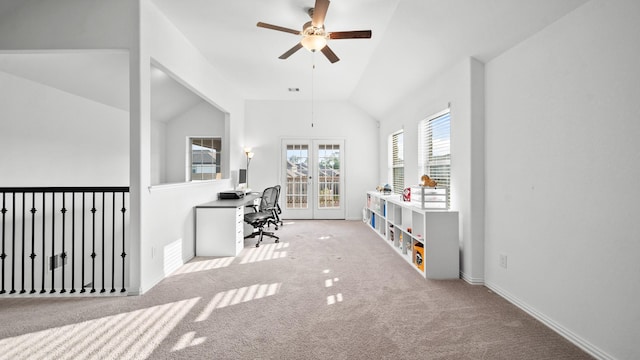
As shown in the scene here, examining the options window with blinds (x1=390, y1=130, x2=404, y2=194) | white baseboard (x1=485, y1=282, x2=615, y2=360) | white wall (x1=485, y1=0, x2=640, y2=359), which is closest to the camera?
white wall (x1=485, y1=0, x2=640, y2=359)

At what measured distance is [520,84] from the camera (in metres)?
2.43

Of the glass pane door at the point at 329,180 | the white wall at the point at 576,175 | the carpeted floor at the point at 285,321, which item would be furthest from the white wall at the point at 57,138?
the white wall at the point at 576,175

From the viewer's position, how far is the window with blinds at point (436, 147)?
11.6ft

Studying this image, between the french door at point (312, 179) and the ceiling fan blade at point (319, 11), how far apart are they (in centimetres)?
439

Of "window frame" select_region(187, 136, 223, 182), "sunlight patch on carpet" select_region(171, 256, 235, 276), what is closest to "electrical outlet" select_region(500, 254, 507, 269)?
"sunlight patch on carpet" select_region(171, 256, 235, 276)

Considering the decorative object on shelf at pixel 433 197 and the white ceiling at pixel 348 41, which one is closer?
the white ceiling at pixel 348 41

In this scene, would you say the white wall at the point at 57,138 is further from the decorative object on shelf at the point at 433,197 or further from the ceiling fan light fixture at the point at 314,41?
the decorative object on shelf at the point at 433,197

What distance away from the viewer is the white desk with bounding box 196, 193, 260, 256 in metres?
4.04

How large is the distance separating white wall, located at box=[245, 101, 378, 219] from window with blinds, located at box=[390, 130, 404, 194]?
98 centimetres

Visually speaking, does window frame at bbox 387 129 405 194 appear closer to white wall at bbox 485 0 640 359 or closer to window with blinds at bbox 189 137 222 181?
white wall at bbox 485 0 640 359

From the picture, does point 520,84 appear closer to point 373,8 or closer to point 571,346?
point 373,8

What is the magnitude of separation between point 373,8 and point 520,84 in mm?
1699

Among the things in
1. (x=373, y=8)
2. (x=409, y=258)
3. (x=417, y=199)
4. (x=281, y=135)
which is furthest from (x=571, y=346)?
(x=281, y=135)

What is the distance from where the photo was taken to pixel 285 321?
221 centimetres
